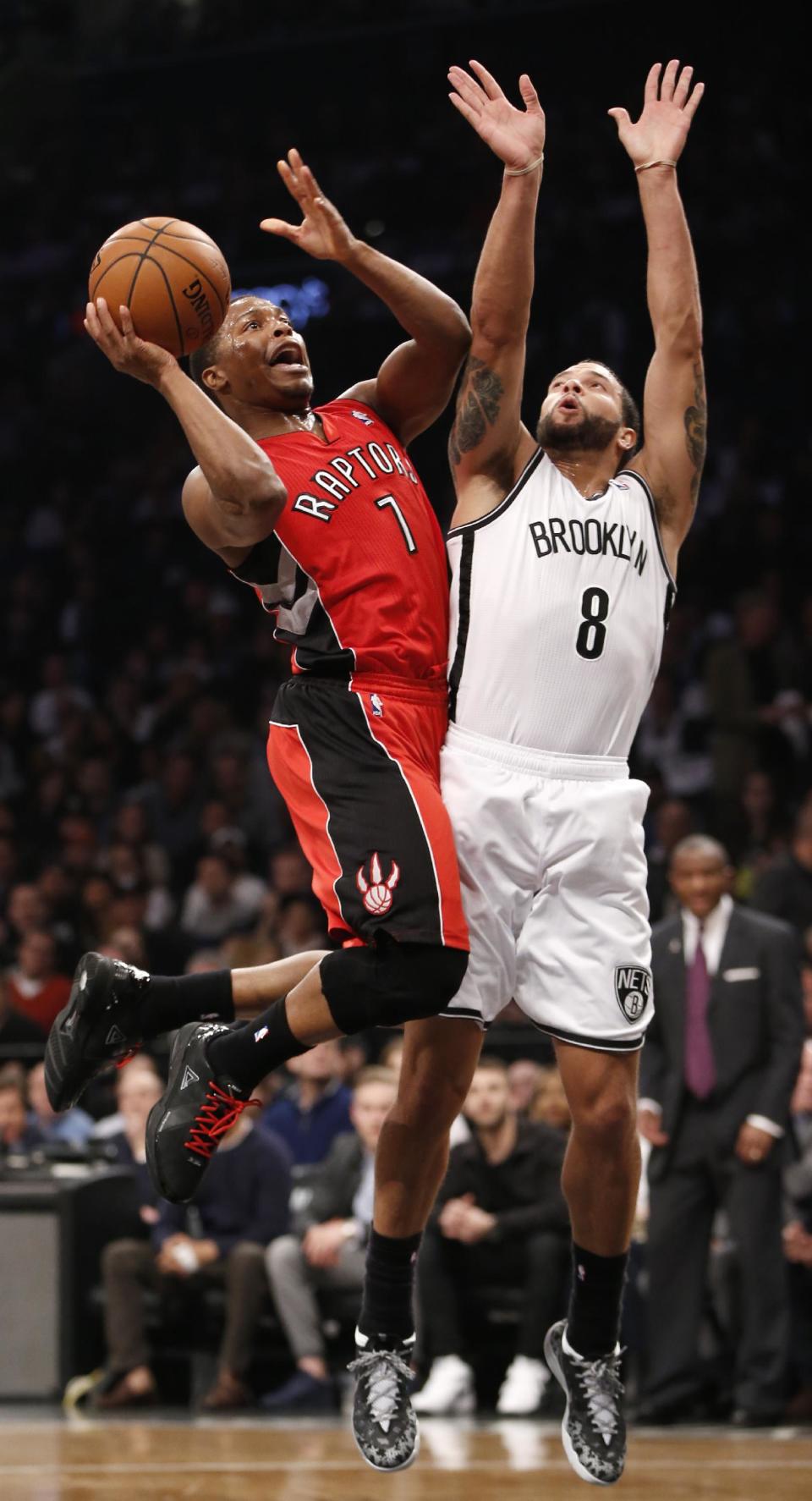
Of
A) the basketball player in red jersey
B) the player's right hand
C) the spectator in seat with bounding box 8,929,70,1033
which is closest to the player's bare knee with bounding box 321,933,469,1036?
the basketball player in red jersey

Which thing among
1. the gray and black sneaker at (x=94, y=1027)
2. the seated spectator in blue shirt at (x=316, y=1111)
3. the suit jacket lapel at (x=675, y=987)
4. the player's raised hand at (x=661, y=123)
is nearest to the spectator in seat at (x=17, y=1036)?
the seated spectator in blue shirt at (x=316, y=1111)

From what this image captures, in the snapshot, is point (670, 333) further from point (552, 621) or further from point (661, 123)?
point (552, 621)

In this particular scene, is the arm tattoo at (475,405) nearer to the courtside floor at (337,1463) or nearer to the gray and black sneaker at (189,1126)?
the gray and black sneaker at (189,1126)

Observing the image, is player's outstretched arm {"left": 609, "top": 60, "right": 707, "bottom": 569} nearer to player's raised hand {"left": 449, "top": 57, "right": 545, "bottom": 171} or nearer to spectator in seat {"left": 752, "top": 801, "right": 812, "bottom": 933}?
player's raised hand {"left": 449, "top": 57, "right": 545, "bottom": 171}

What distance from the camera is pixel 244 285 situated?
18531 millimetres

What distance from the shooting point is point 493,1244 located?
8586 millimetres

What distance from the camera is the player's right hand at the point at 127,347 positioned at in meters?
4.74

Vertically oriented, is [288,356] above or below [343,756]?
above

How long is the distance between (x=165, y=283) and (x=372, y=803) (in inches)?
51.8

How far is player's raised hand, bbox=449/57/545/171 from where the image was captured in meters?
4.96

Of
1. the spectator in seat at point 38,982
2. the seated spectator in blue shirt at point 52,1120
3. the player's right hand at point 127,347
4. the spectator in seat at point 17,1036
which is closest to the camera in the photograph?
the player's right hand at point 127,347

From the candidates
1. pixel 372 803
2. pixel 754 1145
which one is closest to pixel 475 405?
pixel 372 803

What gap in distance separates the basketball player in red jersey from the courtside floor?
1142mm

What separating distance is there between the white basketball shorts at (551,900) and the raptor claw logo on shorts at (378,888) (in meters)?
0.28
